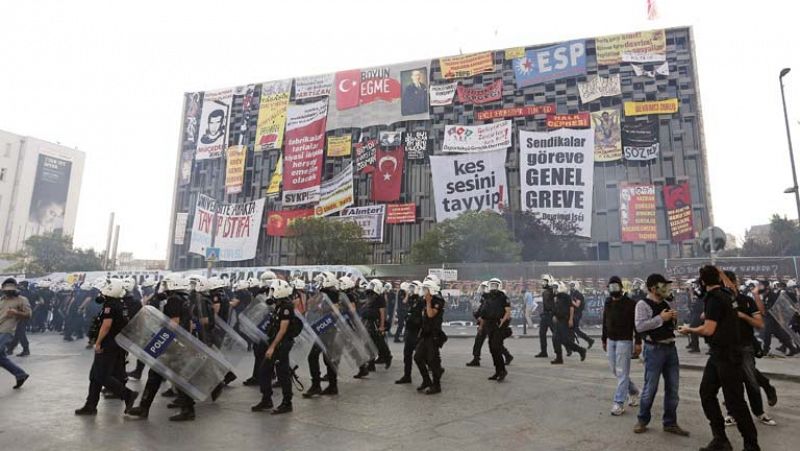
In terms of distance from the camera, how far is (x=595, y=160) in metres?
45.4

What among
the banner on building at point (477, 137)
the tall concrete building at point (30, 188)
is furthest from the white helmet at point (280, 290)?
the tall concrete building at point (30, 188)

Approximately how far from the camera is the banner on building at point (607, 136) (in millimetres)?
45094

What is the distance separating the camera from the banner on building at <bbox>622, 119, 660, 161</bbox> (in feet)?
149

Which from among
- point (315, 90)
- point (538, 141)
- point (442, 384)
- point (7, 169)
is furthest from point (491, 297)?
point (7, 169)

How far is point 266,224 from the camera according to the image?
187 feet

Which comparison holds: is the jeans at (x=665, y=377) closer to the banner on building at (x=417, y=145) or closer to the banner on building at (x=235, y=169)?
the banner on building at (x=417, y=145)

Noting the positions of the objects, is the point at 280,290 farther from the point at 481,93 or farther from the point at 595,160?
the point at 481,93

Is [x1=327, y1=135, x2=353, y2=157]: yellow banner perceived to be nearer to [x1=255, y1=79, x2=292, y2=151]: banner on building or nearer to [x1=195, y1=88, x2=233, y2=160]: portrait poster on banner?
[x1=255, y1=79, x2=292, y2=151]: banner on building

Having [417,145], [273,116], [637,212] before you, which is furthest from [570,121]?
[273,116]

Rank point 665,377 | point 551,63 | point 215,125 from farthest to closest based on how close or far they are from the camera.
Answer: point 215,125
point 551,63
point 665,377

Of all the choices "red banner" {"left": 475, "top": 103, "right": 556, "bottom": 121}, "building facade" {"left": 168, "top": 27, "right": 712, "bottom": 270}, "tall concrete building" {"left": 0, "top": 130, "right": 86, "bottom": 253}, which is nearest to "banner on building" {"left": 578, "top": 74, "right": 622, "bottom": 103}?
"building facade" {"left": 168, "top": 27, "right": 712, "bottom": 270}

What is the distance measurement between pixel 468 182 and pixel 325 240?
50.7 ft

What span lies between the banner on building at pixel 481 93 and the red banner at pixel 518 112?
1338 millimetres

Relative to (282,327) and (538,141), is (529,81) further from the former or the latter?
(282,327)
